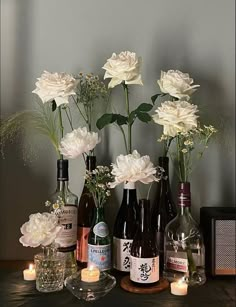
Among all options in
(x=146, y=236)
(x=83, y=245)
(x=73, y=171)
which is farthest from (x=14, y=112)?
(x=146, y=236)

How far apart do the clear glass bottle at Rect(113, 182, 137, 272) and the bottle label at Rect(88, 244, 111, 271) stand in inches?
1.6

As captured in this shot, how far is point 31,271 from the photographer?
1108 mm

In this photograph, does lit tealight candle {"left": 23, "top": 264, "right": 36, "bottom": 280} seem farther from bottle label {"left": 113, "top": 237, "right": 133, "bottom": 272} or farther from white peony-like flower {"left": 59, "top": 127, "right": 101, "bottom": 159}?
white peony-like flower {"left": 59, "top": 127, "right": 101, "bottom": 159}

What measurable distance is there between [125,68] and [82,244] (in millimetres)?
534

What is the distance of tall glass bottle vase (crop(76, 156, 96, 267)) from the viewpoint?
1.20 meters

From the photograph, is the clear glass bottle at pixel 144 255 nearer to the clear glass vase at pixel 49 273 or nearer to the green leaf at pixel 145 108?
the clear glass vase at pixel 49 273

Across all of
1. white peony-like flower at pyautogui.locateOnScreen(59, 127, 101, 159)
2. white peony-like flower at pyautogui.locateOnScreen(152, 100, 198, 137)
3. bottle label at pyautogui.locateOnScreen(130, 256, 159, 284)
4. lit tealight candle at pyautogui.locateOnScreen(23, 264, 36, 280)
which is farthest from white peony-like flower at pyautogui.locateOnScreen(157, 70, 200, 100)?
lit tealight candle at pyautogui.locateOnScreen(23, 264, 36, 280)

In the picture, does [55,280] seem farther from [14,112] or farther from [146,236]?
[14,112]

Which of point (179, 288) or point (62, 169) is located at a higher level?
point (62, 169)

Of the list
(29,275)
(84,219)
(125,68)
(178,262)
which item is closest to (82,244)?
(84,219)

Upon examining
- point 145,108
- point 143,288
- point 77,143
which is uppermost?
point 145,108

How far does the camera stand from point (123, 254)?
44.1 inches

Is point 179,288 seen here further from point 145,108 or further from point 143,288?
point 145,108

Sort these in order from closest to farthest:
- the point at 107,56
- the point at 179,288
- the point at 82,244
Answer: the point at 179,288 < the point at 82,244 < the point at 107,56
